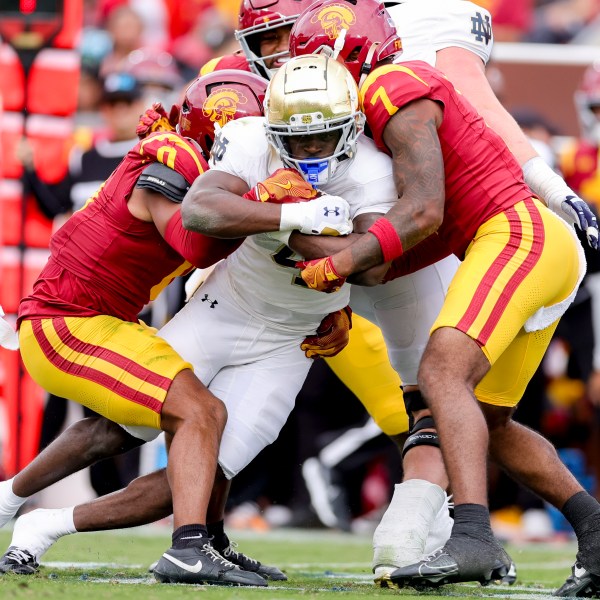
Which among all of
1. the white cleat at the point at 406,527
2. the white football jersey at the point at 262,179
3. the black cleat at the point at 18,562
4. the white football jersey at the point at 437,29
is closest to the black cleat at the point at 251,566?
the white cleat at the point at 406,527

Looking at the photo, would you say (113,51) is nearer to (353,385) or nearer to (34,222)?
(34,222)

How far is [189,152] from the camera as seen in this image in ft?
15.0

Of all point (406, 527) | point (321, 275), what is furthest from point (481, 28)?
point (406, 527)

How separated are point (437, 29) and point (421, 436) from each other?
5.25 ft

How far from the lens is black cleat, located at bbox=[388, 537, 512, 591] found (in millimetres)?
3895

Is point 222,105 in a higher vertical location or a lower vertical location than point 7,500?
higher

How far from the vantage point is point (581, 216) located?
181 inches

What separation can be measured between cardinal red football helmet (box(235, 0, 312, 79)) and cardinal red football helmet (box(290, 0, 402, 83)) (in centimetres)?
39

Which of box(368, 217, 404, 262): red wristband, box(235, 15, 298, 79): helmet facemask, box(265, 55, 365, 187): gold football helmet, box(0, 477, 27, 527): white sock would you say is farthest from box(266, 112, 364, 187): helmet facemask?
box(0, 477, 27, 527): white sock

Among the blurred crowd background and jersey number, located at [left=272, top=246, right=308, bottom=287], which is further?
the blurred crowd background

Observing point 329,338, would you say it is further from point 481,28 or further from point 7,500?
point 481,28

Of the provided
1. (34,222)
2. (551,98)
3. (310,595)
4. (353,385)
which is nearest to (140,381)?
(310,595)

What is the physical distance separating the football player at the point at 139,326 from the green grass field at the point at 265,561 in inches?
8.8

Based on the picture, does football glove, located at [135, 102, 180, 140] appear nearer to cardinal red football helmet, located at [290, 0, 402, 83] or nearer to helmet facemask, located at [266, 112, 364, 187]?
cardinal red football helmet, located at [290, 0, 402, 83]
